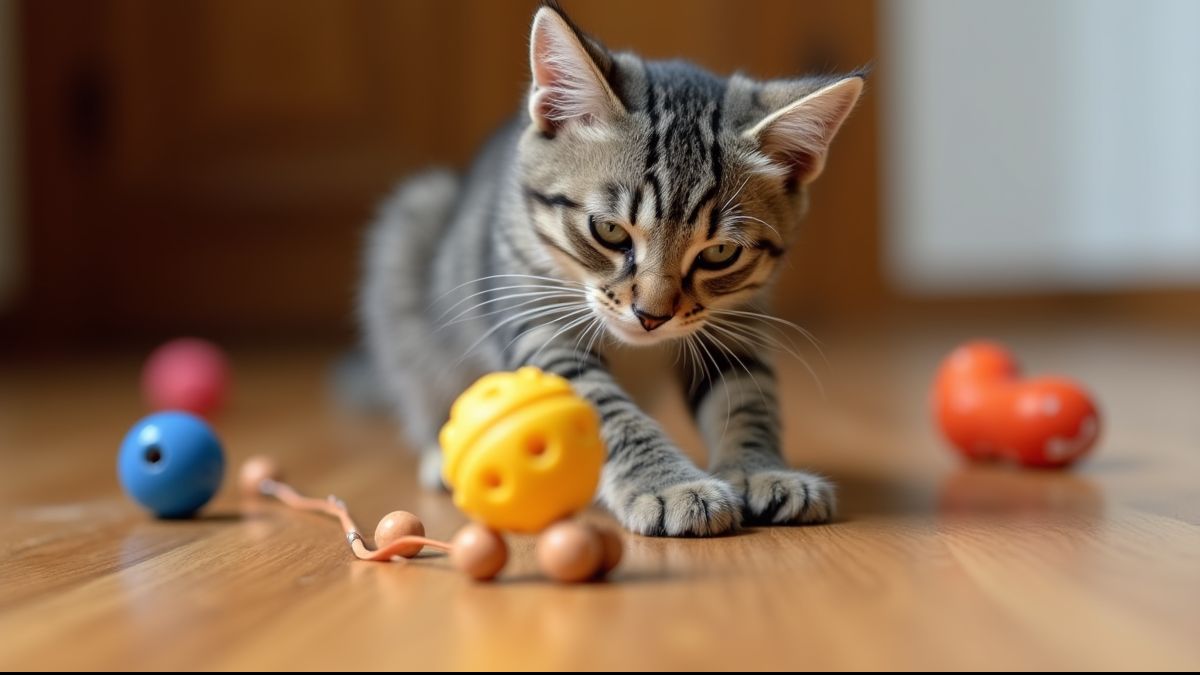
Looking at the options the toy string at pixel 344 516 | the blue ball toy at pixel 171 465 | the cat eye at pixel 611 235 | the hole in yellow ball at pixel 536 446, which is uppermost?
the cat eye at pixel 611 235

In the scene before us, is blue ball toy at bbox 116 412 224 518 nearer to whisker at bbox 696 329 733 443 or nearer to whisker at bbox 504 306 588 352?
whisker at bbox 504 306 588 352

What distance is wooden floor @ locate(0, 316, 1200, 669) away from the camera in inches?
37.7

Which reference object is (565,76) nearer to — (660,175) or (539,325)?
(660,175)

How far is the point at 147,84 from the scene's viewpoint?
455 cm

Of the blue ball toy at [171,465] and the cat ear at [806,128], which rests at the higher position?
the cat ear at [806,128]

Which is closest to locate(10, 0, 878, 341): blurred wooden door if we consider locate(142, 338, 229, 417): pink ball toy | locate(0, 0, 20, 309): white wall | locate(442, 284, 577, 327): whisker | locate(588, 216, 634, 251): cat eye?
locate(0, 0, 20, 309): white wall

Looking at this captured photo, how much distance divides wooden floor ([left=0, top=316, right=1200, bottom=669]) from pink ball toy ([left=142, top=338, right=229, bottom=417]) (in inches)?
22.8

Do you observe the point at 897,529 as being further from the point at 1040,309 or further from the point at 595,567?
the point at 1040,309

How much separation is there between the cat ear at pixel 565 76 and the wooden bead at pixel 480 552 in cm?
64

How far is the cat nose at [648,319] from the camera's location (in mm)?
1502

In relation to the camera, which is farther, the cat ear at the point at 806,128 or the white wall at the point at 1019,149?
the white wall at the point at 1019,149

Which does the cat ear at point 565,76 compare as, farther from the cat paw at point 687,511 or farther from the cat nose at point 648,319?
the cat paw at point 687,511

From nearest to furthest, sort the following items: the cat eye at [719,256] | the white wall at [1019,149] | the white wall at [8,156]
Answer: the cat eye at [719,256] < the white wall at [8,156] < the white wall at [1019,149]

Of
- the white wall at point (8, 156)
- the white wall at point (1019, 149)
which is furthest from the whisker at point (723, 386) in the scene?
the white wall at point (8, 156)
